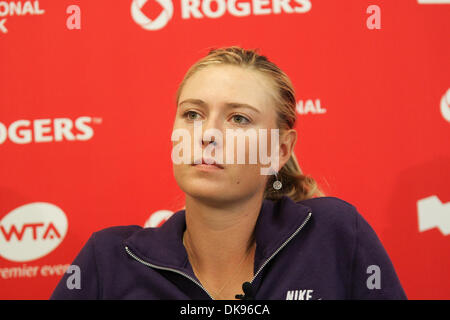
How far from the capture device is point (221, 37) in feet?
5.08

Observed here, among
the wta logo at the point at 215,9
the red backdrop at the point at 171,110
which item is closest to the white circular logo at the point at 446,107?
the red backdrop at the point at 171,110

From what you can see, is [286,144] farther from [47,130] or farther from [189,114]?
[47,130]

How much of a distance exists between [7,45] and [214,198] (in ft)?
3.13

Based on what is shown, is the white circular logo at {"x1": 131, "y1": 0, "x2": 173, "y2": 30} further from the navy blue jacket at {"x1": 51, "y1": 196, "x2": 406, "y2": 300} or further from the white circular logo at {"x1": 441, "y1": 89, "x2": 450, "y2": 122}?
the white circular logo at {"x1": 441, "y1": 89, "x2": 450, "y2": 122}

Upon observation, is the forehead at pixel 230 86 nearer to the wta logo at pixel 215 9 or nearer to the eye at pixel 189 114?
the eye at pixel 189 114

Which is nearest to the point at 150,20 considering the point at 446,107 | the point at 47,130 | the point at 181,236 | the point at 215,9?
the point at 215,9

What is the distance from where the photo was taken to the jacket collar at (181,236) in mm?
1109

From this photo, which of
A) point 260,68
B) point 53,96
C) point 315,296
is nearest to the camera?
point 315,296

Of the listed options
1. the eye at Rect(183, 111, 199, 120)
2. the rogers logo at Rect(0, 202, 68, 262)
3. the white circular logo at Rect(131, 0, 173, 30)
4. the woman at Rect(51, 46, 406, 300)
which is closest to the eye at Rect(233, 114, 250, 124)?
the woman at Rect(51, 46, 406, 300)

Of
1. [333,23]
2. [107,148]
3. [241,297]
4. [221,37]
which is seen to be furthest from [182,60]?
[241,297]

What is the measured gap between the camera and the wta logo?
1.54 m

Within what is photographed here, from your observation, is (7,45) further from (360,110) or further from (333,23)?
(360,110)

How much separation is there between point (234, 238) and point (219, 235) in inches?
1.6

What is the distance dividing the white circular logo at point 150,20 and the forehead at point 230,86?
1.43ft
